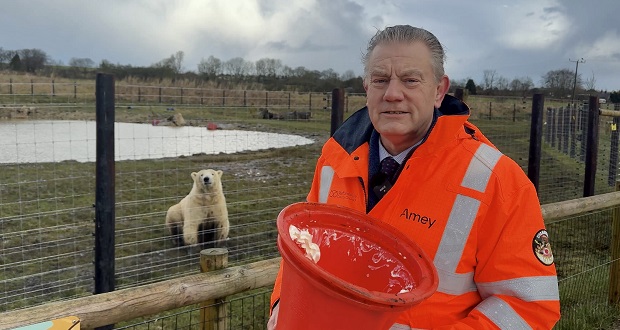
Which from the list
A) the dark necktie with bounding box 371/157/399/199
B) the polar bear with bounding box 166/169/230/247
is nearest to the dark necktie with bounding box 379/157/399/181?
the dark necktie with bounding box 371/157/399/199

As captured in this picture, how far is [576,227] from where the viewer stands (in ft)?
26.9

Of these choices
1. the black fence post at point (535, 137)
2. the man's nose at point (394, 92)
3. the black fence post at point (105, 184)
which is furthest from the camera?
the black fence post at point (535, 137)

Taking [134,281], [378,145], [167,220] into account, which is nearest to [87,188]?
[167,220]

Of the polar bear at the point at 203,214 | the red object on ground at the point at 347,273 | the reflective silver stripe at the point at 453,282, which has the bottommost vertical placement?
the polar bear at the point at 203,214

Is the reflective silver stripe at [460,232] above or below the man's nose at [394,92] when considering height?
below

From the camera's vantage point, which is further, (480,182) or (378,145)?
(378,145)

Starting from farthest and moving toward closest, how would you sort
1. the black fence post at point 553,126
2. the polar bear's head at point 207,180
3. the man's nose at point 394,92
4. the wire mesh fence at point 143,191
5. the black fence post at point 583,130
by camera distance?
the black fence post at point 553,126
the black fence post at point 583,130
the polar bear's head at point 207,180
the wire mesh fence at point 143,191
the man's nose at point 394,92

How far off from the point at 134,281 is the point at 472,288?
5023mm

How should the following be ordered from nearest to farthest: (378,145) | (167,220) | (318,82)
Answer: (378,145), (167,220), (318,82)

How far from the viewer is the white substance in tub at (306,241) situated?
1.51 meters

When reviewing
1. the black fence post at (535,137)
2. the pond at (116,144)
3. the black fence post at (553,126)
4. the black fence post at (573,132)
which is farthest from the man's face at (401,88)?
the black fence post at (553,126)

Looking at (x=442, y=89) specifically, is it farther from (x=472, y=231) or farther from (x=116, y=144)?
(x=116, y=144)

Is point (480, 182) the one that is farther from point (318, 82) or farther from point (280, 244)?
point (318, 82)

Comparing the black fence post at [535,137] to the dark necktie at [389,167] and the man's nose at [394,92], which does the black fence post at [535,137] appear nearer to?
the dark necktie at [389,167]
